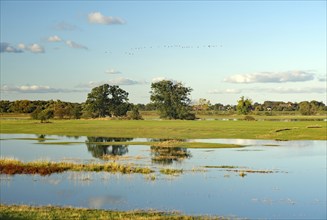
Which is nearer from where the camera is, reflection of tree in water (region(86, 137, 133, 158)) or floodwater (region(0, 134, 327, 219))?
floodwater (region(0, 134, 327, 219))

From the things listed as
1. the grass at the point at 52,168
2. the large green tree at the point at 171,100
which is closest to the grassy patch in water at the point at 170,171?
the grass at the point at 52,168

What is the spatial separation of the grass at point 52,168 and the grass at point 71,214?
1455 cm

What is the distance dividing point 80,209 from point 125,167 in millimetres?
16342

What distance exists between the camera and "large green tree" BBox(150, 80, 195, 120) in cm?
15950

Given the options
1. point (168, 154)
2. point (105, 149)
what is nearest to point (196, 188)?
point (168, 154)

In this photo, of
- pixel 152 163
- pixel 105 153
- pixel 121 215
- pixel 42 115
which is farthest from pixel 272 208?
pixel 42 115

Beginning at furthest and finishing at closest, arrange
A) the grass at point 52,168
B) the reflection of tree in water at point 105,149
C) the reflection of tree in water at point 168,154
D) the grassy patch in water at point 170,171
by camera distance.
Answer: the reflection of tree in water at point 105,149
the reflection of tree in water at point 168,154
the grass at point 52,168
the grassy patch in water at point 170,171

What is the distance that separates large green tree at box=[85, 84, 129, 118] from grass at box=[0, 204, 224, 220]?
14537 centimetres

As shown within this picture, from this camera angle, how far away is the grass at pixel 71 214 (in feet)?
74.1

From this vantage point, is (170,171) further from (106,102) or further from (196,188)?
(106,102)

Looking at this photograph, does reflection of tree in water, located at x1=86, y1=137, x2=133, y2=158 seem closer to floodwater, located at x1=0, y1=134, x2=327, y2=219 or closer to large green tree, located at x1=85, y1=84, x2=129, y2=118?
floodwater, located at x1=0, y1=134, x2=327, y2=219

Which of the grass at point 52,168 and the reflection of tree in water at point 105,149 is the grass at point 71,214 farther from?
the reflection of tree in water at point 105,149

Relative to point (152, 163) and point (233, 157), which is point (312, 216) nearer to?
point (152, 163)

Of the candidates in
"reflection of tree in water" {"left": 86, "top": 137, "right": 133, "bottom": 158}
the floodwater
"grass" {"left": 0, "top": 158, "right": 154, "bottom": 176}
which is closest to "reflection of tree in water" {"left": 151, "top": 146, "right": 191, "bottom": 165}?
the floodwater
